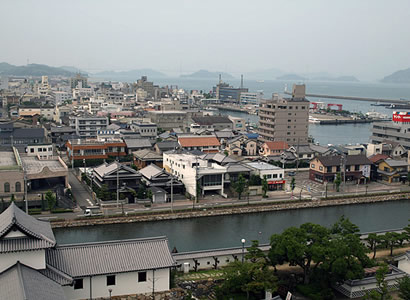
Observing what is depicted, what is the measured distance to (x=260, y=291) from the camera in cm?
962

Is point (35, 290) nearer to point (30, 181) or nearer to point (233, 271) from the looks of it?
point (233, 271)

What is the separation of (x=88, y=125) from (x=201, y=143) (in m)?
11.0

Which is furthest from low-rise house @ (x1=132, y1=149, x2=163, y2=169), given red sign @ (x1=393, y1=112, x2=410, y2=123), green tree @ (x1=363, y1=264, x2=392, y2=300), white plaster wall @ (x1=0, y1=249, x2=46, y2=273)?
red sign @ (x1=393, y1=112, x2=410, y2=123)

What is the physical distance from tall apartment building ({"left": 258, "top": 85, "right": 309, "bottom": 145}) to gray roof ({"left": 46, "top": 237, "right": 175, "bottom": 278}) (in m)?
24.9

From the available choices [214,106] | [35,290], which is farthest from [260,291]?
[214,106]

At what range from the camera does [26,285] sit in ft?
24.8

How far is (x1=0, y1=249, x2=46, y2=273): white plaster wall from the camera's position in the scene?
8.45m

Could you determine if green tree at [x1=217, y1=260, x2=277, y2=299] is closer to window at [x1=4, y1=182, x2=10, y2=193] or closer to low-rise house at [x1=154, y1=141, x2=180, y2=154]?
window at [x1=4, y1=182, x2=10, y2=193]

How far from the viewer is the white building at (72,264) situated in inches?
323

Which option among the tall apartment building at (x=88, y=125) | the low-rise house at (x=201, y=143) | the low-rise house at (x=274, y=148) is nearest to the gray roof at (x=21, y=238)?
the low-rise house at (x=201, y=143)

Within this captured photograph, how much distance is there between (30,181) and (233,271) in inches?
528

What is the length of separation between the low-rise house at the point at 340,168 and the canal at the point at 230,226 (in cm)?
301

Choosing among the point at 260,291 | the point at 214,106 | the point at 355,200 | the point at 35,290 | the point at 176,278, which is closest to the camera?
the point at 35,290

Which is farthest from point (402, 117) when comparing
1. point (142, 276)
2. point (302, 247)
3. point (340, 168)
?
point (142, 276)
